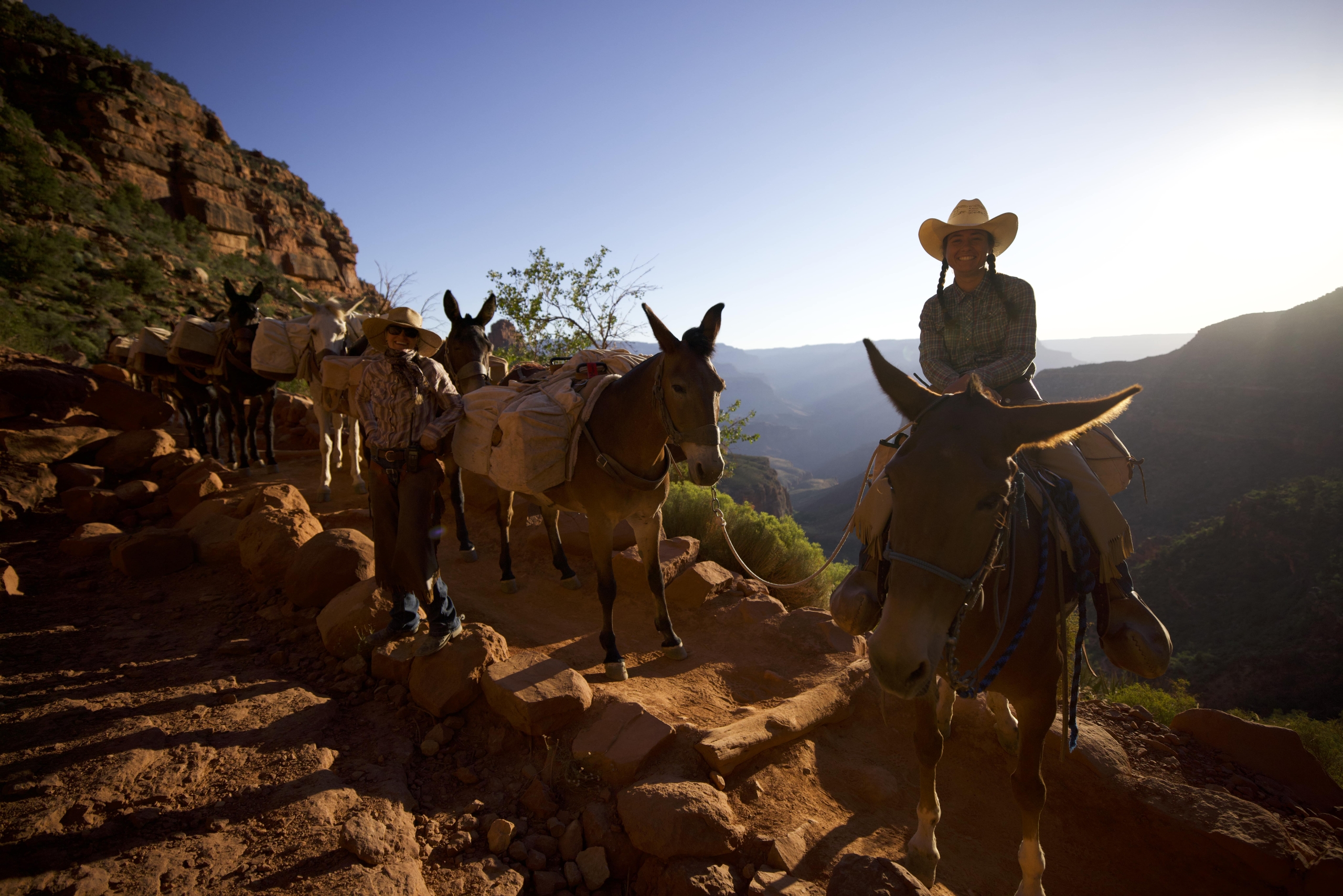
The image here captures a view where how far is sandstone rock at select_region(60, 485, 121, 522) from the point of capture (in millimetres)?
6754

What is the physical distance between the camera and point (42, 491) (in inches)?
286

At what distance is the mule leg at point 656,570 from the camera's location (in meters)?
4.61

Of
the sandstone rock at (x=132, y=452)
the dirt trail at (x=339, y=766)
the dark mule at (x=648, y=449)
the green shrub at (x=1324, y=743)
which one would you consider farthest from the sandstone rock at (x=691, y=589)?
the sandstone rock at (x=132, y=452)

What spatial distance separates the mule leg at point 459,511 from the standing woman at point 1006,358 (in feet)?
16.9

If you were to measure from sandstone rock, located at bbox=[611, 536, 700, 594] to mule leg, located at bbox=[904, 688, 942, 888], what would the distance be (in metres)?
3.32

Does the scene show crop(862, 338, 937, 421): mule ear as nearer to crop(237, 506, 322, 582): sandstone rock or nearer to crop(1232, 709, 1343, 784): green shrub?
crop(1232, 709, 1343, 784): green shrub

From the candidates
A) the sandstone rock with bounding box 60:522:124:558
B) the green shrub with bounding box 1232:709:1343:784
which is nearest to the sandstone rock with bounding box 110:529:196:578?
the sandstone rock with bounding box 60:522:124:558

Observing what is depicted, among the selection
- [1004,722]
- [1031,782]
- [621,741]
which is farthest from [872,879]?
[1004,722]

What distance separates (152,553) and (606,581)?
4.73m

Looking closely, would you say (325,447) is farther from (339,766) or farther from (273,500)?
(339,766)

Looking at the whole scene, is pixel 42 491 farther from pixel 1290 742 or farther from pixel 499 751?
pixel 1290 742

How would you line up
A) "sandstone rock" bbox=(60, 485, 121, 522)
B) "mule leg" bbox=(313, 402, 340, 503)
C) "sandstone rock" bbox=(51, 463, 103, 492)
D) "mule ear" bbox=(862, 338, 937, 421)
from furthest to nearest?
"mule leg" bbox=(313, 402, 340, 503) → "sandstone rock" bbox=(51, 463, 103, 492) → "sandstone rock" bbox=(60, 485, 121, 522) → "mule ear" bbox=(862, 338, 937, 421)

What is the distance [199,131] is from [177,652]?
56.8 meters

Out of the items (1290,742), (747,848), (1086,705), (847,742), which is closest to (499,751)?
(747,848)
